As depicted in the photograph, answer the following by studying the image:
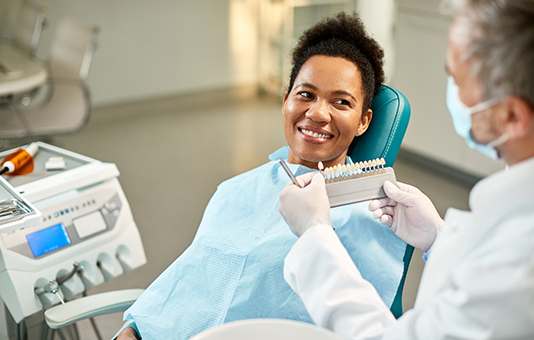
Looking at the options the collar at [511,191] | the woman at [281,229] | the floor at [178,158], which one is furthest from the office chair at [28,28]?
the collar at [511,191]

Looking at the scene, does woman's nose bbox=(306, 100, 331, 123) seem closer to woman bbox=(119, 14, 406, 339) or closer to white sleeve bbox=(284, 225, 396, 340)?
woman bbox=(119, 14, 406, 339)

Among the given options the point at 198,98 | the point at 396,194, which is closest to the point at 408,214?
the point at 396,194

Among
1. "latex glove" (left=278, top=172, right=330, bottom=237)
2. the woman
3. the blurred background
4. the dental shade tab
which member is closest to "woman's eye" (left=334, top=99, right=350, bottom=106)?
the woman

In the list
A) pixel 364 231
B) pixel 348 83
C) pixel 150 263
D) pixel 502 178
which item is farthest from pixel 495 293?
pixel 150 263

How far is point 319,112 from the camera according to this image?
1.28 m

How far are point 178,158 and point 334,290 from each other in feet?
8.85

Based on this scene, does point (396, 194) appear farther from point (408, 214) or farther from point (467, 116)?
point (467, 116)

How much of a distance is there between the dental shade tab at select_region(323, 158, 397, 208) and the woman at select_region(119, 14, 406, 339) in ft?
0.41

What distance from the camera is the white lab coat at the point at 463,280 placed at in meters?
0.66

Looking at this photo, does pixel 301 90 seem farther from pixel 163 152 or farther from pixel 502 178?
pixel 163 152

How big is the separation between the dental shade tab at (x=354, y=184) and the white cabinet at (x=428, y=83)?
1941 mm

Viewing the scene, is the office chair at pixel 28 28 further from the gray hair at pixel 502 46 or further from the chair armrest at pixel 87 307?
the gray hair at pixel 502 46

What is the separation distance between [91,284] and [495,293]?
1.05m

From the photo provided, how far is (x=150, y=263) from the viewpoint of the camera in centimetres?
243
